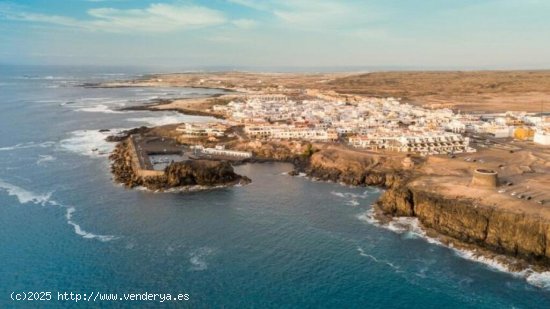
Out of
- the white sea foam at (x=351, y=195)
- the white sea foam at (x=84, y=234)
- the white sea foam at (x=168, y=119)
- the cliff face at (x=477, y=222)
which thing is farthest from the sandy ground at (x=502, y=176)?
the white sea foam at (x=168, y=119)

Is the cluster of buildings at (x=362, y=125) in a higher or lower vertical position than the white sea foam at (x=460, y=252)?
higher

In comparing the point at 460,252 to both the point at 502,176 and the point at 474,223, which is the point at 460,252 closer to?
the point at 474,223

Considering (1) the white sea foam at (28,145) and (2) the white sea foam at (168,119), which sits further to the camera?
(2) the white sea foam at (168,119)

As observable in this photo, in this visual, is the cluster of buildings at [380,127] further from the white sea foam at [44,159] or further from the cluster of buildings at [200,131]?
the white sea foam at [44,159]

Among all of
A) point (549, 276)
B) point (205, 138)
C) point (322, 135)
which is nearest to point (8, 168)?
point (205, 138)

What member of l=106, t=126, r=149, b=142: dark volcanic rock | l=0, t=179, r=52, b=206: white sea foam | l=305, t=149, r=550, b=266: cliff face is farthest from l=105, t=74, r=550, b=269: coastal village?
l=0, t=179, r=52, b=206: white sea foam

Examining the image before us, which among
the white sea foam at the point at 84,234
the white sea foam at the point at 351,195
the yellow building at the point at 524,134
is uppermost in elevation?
the yellow building at the point at 524,134

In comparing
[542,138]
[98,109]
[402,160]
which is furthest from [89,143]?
[542,138]
